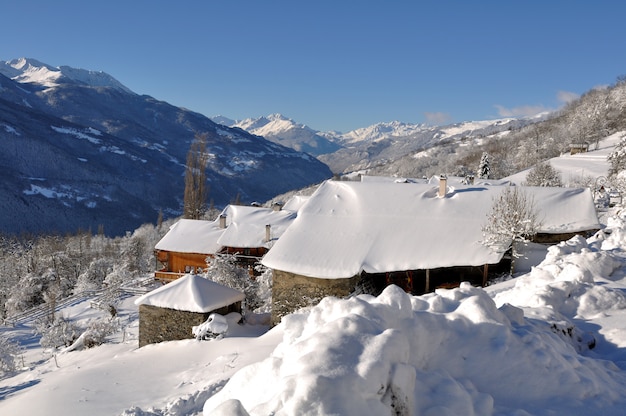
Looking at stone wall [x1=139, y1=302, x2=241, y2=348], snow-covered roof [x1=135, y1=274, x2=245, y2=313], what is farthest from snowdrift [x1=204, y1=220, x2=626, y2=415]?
stone wall [x1=139, y1=302, x2=241, y2=348]

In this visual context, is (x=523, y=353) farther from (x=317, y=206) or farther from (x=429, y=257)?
(x=317, y=206)

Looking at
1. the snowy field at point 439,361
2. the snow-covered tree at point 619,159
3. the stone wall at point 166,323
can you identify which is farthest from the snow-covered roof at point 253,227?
the snow-covered tree at point 619,159

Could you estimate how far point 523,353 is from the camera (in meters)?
5.91

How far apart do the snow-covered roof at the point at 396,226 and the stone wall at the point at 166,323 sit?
12.8ft

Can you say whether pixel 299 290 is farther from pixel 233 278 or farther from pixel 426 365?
pixel 426 365

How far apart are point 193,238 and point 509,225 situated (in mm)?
26613

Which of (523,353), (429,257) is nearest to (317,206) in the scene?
(429,257)

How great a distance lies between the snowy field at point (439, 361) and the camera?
4152mm

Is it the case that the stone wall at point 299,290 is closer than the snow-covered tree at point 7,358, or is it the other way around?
the stone wall at point 299,290

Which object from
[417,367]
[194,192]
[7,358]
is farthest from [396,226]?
[194,192]

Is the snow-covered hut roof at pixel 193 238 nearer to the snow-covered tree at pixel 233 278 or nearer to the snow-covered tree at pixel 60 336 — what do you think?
the snow-covered tree at pixel 233 278

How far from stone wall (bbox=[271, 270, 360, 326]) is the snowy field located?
787 cm

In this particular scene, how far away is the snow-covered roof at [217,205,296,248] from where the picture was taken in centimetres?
3309

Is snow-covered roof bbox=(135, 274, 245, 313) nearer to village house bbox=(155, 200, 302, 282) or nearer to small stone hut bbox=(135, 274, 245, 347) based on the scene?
small stone hut bbox=(135, 274, 245, 347)
